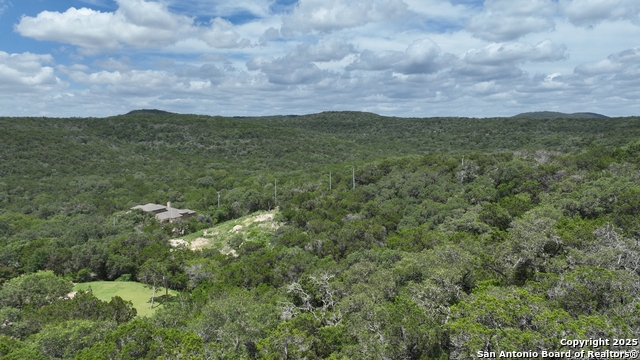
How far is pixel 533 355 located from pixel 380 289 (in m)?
8.93

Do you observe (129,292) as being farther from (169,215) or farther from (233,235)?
(169,215)

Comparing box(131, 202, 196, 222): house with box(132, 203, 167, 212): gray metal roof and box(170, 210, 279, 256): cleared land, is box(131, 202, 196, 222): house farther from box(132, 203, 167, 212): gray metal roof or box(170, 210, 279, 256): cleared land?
box(170, 210, 279, 256): cleared land

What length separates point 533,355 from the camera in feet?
32.4

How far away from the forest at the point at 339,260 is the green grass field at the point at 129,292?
38.3 inches

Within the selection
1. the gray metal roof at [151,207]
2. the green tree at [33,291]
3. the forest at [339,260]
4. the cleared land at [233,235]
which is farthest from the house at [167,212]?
the green tree at [33,291]

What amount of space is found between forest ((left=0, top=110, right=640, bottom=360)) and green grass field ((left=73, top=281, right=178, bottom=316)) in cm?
97

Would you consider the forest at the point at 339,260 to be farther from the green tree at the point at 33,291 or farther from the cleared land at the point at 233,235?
the cleared land at the point at 233,235

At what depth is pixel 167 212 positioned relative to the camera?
56.3 meters

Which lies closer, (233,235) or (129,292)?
(129,292)

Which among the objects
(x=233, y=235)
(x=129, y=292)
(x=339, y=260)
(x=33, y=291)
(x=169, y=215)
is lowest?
(x=129, y=292)

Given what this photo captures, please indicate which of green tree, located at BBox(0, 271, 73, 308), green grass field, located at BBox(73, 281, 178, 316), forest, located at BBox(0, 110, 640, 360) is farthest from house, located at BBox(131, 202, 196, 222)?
green tree, located at BBox(0, 271, 73, 308)

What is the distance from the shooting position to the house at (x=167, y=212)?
54.3 meters

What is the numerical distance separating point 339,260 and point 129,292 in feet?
56.5

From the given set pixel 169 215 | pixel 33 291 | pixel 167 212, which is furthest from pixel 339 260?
pixel 167 212
